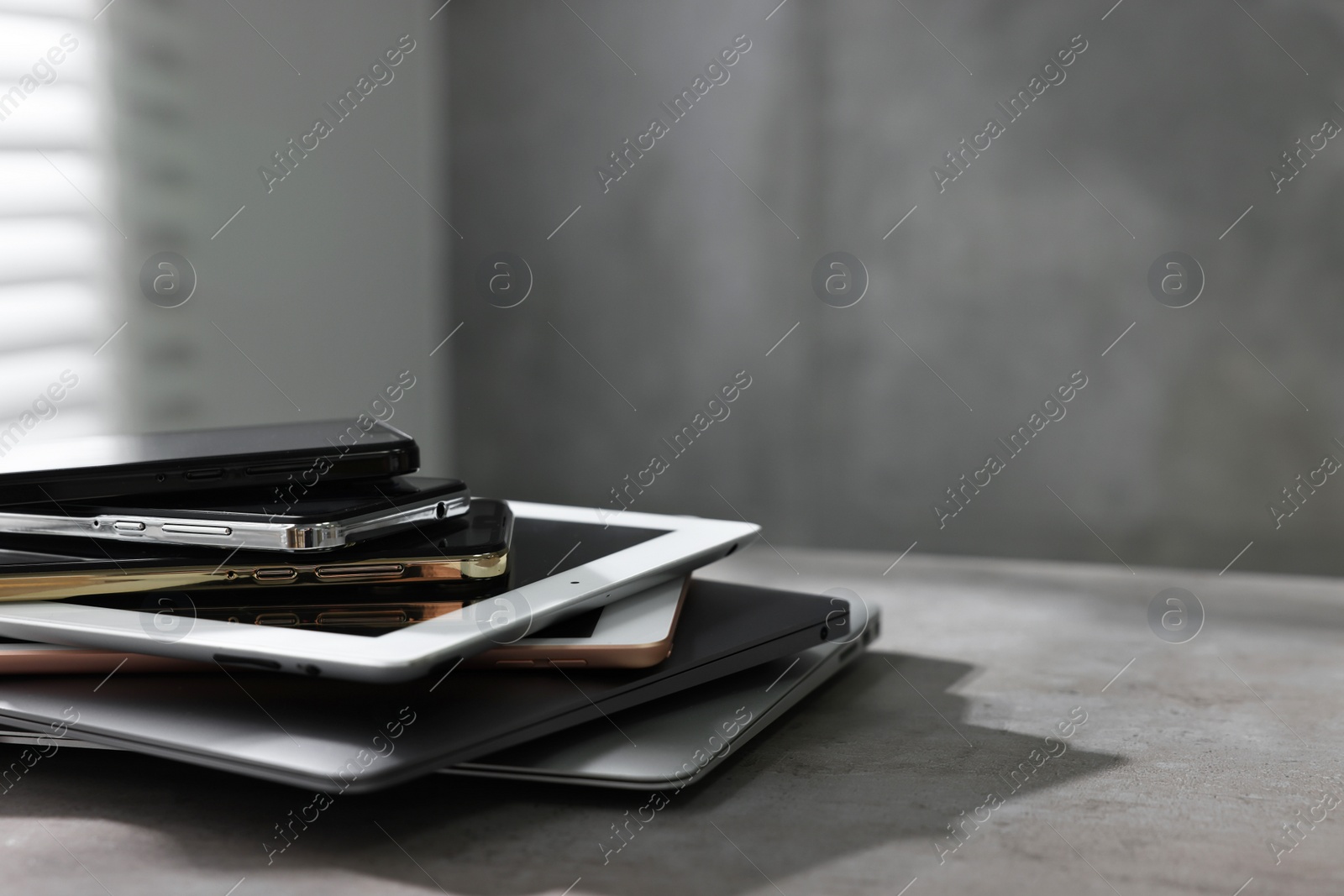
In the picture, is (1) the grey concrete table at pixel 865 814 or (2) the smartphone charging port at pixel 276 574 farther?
(2) the smartphone charging port at pixel 276 574

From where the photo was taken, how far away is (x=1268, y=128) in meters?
1.44

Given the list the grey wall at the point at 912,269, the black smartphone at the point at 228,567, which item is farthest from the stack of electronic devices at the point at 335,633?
the grey wall at the point at 912,269

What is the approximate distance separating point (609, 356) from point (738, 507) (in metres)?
0.35

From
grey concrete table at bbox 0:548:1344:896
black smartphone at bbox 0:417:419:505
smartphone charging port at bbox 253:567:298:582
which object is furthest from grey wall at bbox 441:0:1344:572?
smartphone charging port at bbox 253:567:298:582

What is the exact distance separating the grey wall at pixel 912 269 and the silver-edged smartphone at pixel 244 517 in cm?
109

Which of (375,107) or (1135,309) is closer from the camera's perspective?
(1135,309)

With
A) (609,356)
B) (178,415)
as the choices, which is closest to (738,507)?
(609,356)

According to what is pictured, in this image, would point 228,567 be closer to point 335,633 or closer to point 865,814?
point 335,633

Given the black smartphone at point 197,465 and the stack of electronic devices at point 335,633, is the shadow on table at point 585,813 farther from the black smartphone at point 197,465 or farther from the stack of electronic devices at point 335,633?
the black smartphone at point 197,465

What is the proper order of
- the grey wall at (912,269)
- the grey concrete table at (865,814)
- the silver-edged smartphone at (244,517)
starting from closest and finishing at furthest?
the grey concrete table at (865,814) < the silver-edged smartphone at (244,517) < the grey wall at (912,269)

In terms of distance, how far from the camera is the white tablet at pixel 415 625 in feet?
1.90

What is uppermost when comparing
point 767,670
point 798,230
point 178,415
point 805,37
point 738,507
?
point 805,37

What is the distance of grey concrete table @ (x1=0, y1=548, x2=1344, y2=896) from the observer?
1.81 ft

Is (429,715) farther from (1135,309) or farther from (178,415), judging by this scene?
(1135,309)
